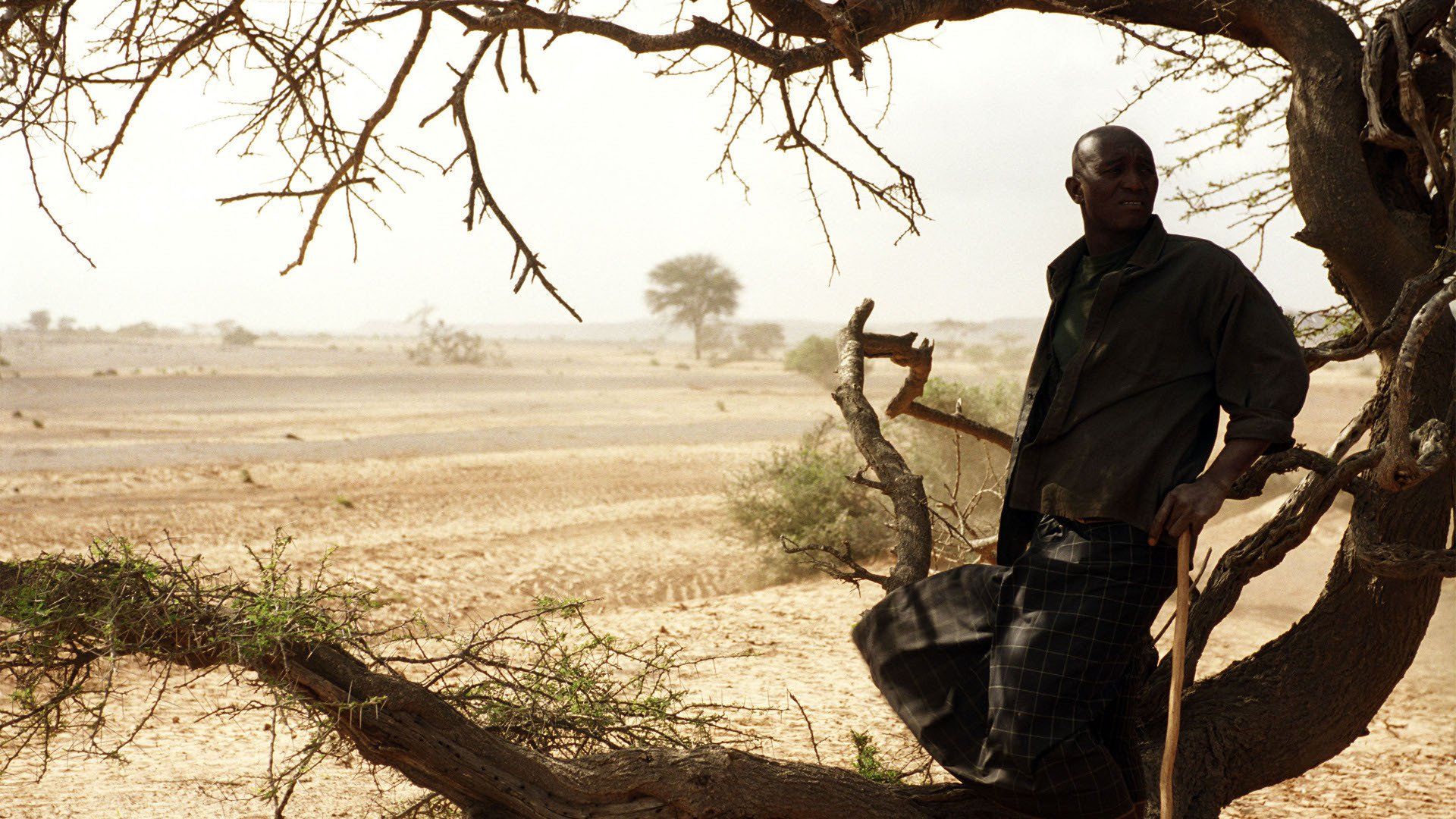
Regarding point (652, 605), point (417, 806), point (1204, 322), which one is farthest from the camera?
point (652, 605)

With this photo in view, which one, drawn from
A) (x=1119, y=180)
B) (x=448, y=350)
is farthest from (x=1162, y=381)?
(x=448, y=350)

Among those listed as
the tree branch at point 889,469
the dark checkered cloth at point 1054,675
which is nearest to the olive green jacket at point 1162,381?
the dark checkered cloth at point 1054,675

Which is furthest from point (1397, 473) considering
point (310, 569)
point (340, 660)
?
point (310, 569)

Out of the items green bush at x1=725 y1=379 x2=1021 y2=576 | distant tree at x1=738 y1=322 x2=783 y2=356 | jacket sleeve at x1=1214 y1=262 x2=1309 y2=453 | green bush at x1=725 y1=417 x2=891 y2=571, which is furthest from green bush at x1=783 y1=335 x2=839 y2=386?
jacket sleeve at x1=1214 y1=262 x2=1309 y2=453

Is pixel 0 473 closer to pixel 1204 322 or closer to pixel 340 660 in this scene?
pixel 340 660

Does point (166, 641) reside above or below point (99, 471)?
above

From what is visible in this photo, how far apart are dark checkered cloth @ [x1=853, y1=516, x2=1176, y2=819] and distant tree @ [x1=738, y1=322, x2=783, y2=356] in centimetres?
5889

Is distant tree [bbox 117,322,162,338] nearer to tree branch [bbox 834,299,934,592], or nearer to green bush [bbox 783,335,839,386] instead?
green bush [bbox 783,335,839,386]

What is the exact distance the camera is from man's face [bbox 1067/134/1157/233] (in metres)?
2.29

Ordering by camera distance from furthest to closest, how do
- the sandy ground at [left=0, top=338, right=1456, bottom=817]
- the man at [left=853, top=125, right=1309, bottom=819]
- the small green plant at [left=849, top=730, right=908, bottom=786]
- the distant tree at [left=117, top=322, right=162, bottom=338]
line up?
the distant tree at [left=117, top=322, right=162, bottom=338], the sandy ground at [left=0, top=338, right=1456, bottom=817], the small green plant at [left=849, top=730, right=908, bottom=786], the man at [left=853, top=125, right=1309, bottom=819]

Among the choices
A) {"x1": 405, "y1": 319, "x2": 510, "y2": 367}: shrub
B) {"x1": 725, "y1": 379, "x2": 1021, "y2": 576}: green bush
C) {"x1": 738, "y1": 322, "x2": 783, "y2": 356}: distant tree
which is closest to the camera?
{"x1": 725, "y1": 379, "x2": 1021, "y2": 576}: green bush

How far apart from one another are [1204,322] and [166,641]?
2.62 meters

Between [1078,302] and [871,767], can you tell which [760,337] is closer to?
[871,767]

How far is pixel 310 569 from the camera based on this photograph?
888 centimetres
